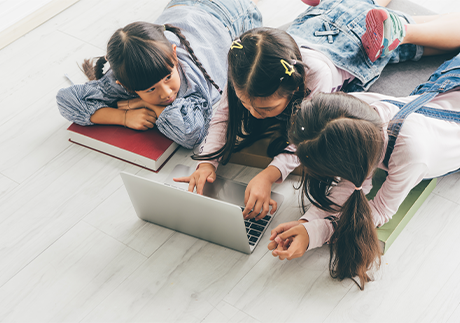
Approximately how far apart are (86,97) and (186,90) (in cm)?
32

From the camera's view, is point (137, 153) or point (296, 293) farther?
point (137, 153)

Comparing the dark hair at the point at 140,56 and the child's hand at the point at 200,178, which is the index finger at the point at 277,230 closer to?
the child's hand at the point at 200,178

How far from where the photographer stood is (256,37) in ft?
2.94

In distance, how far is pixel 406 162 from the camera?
84 cm

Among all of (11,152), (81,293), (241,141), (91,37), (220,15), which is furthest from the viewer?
(91,37)

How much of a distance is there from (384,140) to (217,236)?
440mm

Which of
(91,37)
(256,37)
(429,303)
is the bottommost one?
(429,303)

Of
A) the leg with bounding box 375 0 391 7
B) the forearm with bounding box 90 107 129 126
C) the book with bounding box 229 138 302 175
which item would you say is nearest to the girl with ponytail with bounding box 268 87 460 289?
the book with bounding box 229 138 302 175

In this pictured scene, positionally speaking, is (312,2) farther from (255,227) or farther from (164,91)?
(255,227)

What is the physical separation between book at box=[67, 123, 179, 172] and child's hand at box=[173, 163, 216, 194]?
0.53 feet

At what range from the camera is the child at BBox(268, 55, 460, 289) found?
29.5 inches

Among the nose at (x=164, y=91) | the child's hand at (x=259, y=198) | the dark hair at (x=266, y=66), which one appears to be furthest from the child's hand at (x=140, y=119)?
the child's hand at (x=259, y=198)

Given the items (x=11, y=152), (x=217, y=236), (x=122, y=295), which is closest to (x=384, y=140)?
(x=217, y=236)

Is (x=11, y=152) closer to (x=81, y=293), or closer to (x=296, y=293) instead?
(x=81, y=293)
